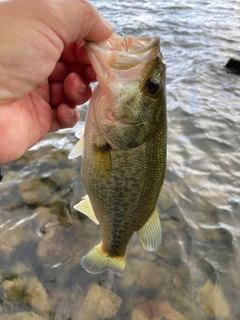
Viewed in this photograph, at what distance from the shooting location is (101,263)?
9.20 feet

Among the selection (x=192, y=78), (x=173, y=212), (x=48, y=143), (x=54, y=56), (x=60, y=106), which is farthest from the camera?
(x=192, y=78)

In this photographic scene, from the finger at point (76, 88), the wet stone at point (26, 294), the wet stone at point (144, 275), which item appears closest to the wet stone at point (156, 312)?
the wet stone at point (144, 275)

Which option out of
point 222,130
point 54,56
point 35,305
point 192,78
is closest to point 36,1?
point 54,56

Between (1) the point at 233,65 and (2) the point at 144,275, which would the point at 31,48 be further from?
(1) the point at 233,65

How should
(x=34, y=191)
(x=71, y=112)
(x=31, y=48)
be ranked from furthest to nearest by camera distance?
(x=34, y=191), (x=71, y=112), (x=31, y=48)

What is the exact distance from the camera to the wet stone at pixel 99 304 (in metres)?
3.56

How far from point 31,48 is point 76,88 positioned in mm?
681

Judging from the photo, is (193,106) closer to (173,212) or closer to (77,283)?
(173,212)

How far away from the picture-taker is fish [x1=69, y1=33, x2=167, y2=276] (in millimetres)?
2188

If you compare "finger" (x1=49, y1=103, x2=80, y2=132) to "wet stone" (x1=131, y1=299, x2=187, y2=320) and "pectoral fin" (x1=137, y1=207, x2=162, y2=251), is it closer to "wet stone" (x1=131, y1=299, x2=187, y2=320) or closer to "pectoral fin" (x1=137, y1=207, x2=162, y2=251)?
"pectoral fin" (x1=137, y1=207, x2=162, y2=251)

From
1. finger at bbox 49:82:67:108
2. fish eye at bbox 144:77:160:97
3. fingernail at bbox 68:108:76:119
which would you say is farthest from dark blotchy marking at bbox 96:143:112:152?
finger at bbox 49:82:67:108

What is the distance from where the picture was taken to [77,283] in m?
3.84

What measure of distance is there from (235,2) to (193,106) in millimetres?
10255

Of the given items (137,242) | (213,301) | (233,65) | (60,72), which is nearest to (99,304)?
(137,242)
